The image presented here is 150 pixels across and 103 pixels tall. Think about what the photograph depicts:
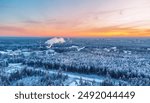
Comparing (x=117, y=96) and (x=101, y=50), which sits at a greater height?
(x=101, y=50)

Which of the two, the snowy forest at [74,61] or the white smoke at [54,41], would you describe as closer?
the snowy forest at [74,61]

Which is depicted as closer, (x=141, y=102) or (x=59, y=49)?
(x=141, y=102)

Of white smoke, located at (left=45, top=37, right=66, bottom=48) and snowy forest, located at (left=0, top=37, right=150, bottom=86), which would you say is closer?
snowy forest, located at (left=0, top=37, right=150, bottom=86)

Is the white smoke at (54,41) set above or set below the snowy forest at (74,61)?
above

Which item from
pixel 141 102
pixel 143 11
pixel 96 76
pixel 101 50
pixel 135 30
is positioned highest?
pixel 143 11

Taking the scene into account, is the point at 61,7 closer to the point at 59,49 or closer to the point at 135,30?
the point at 59,49

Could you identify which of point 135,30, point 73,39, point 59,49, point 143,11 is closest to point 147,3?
point 143,11

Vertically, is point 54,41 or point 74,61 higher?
point 54,41

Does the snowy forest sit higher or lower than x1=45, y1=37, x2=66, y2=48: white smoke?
lower
